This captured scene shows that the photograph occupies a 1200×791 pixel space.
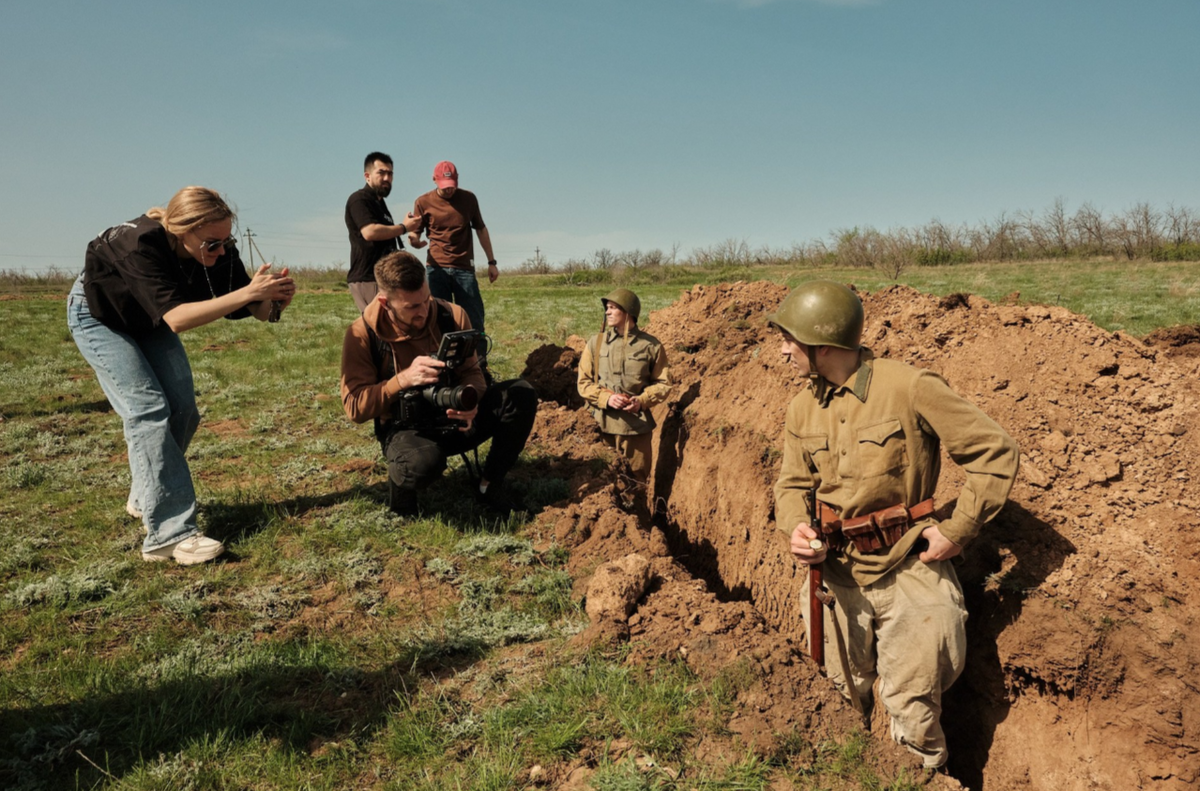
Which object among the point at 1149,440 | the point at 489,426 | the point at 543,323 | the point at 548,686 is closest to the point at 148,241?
the point at 489,426

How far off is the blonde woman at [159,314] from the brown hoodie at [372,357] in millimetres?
543

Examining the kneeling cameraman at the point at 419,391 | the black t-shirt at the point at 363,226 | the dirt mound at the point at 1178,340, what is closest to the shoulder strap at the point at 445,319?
the kneeling cameraman at the point at 419,391

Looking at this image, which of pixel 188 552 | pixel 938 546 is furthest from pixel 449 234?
pixel 938 546

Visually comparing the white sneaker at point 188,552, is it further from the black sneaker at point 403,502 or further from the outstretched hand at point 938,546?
the outstretched hand at point 938,546

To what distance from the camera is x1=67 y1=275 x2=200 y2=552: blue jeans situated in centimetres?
438

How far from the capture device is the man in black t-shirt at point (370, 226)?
6688 millimetres

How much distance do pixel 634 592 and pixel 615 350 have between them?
103 inches

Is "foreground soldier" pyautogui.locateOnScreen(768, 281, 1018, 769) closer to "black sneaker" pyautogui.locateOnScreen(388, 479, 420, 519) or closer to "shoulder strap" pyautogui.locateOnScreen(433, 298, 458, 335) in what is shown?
"shoulder strap" pyautogui.locateOnScreen(433, 298, 458, 335)

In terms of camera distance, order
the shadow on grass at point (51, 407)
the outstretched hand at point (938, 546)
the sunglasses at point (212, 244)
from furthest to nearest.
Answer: the shadow on grass at point (51, 407), the sunglasses at point (212, 244), the outstretched hand at point (938, 546)

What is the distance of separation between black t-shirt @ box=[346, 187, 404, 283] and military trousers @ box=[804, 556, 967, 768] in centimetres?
548

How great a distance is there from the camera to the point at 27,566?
448cm

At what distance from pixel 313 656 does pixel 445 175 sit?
5357 mm

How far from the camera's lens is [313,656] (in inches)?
140

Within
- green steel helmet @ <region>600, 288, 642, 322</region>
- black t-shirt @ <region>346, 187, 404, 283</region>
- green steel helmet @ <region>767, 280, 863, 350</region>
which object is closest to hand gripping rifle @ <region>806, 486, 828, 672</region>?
green steel helmet @ <region>767, 280, 863, 350</region>
